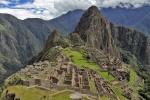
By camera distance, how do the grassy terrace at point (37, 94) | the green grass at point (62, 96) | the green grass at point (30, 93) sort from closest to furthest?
the green grass at point (62, 96) < the grassy terrace at point (37, 94) < the green grass at point (30, 93)

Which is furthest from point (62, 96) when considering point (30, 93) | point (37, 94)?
point (30, 93)

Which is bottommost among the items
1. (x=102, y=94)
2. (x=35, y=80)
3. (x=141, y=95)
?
(x=141, y=95)

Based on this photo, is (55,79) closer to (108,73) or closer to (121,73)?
(108,73)

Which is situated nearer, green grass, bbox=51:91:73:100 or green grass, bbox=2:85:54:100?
green grass, bbox=51:91:73:100

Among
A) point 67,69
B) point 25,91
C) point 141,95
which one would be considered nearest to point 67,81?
point 67,69

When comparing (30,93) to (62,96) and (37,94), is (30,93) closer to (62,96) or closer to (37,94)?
(37,94)

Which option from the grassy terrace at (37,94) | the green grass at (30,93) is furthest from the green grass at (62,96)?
the green grass at (30,93)

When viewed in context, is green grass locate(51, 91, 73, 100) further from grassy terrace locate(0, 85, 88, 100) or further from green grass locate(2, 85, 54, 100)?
green grass locate(2, 85, 54, 100)

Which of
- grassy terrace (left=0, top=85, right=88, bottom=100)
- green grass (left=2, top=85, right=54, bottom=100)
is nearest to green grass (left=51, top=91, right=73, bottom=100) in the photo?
grassy terrace (left=0, top=85, right=88, bottom=100)

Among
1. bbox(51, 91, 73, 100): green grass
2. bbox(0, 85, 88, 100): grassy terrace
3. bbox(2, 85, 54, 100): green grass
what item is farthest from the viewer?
bbox(2, 85, 54, 100): green grass

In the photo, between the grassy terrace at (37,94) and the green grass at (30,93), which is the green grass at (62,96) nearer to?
the grassy terrace at (37,94)

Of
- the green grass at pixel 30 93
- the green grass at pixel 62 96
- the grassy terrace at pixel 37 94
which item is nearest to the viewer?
the green grass at pixel 62 96
